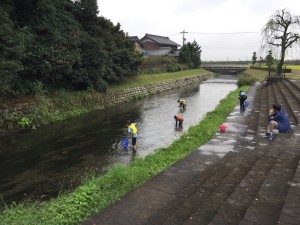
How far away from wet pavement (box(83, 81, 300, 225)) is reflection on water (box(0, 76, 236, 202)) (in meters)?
3.39

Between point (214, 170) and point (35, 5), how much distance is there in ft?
53.2

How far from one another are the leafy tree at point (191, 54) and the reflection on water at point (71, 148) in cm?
3910

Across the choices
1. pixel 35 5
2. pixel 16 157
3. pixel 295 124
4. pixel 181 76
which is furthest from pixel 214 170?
pixel 181 76

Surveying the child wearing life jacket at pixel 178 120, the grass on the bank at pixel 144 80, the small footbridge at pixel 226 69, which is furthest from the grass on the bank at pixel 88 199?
the small footbridge at pixel 226 69

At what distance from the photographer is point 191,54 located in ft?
195

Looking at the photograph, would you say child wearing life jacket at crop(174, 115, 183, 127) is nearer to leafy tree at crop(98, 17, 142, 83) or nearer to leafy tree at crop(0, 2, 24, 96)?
leafy tree at crop(0, 2, 24, 96)

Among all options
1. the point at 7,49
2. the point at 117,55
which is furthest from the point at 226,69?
the point at 7,49

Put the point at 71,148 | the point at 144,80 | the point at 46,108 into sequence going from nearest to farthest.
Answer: the point at 71,148 → the point at 46,108 → the point at 144,80

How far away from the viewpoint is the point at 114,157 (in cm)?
1123

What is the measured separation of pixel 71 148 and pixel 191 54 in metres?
50.6

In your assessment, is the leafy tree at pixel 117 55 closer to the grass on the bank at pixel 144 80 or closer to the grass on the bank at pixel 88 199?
the grass on the bank at pixel 144 80

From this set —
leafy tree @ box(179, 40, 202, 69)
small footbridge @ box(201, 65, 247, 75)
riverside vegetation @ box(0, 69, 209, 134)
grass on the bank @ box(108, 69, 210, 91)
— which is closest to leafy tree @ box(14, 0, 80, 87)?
riverside vegetation @ box(0, 69, 209, 134)

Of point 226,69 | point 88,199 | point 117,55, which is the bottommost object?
point 88,199

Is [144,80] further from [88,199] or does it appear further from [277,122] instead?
[88,199]
